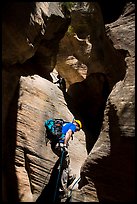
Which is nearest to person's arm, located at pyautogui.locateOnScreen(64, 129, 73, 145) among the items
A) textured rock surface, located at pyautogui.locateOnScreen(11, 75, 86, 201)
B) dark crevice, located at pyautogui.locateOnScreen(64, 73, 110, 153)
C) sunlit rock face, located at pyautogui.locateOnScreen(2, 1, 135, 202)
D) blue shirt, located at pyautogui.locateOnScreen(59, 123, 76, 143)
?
blue shirt, located at pyautogui.locateOnScreen(59, 123, 76, 143)

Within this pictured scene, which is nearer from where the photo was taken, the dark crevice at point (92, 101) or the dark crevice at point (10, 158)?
the dark crevice at point (10, 158)

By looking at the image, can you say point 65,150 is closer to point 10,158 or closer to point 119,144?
point 10,158

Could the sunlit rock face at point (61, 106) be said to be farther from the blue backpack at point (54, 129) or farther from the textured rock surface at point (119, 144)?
the blue backpack at point (54, 129)

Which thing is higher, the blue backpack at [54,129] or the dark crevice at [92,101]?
the dark crevice at [92,101]

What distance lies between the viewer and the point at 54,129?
34.9 feet

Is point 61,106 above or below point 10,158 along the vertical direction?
above

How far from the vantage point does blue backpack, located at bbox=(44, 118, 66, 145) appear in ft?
34.3

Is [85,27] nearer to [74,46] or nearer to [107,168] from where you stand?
[74,46]

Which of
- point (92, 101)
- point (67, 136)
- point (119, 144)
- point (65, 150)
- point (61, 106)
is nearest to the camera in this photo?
point (119, 144)

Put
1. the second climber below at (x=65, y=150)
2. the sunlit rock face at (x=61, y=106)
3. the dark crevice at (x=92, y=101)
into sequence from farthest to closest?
the dark crevice at (x=92, y=101)
the second climber below at (x=65, y=150)
the sunlit rock face at (x=61, y=106)

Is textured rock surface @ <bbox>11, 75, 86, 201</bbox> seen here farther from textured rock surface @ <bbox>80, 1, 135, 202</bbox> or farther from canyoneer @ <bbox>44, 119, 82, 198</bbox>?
textured rock surface @ <bbox>80, 1, 135, 202</bbox>

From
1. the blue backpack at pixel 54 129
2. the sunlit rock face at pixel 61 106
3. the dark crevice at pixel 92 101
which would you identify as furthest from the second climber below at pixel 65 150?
the dark crevice at pixel 92 101

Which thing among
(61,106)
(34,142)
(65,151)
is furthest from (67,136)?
(61,106)

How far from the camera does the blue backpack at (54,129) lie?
1045cm
